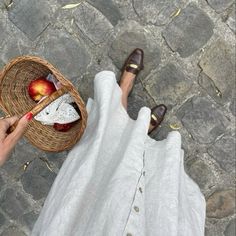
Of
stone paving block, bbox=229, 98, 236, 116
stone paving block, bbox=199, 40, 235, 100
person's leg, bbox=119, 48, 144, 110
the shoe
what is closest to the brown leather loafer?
person's leg, bbox=119, 48, 144, 110

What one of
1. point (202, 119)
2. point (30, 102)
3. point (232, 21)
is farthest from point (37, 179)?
point (232, 21)

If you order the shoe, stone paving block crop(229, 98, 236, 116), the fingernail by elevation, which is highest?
stone paving block crop(229, 98, 236, 116)

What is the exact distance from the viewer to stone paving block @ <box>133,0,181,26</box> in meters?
2.91

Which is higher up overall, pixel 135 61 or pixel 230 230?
pixel 135 61

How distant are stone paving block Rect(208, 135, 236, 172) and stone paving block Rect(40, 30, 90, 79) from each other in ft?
3.28

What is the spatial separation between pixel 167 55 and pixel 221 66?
352mm

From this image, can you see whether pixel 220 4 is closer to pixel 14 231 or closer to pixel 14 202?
pixel 14 202

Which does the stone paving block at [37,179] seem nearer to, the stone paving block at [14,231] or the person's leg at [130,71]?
the stone paving block at [14,231]

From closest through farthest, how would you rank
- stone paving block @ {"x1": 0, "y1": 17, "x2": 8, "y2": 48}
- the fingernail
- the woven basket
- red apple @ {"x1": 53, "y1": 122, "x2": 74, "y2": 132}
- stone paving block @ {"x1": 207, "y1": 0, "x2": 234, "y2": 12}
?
the fingernail
the woven basket
red apple @ {"x1": 53, "y1": 122, "x2": 74, "y2": 132}
stone paving block @ {"x1": 207, "y1": 0, "x2": 234, "y2": 12}
stone paving block @ {"x1": 0, "y1": 17, "x2": 8, "y2": 48}

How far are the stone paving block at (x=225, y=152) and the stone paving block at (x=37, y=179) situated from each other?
109cm

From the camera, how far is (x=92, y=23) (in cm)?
298

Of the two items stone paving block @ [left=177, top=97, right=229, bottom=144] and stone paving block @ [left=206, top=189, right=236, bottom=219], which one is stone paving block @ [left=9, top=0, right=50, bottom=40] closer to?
stone paving block @ [left=177, top=97, right=229, bottom=144]

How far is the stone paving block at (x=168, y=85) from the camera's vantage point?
299 centimetres

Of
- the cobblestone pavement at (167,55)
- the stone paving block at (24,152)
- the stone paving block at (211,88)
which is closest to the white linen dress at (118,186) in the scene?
the cobblestone pavement at (167,55)
